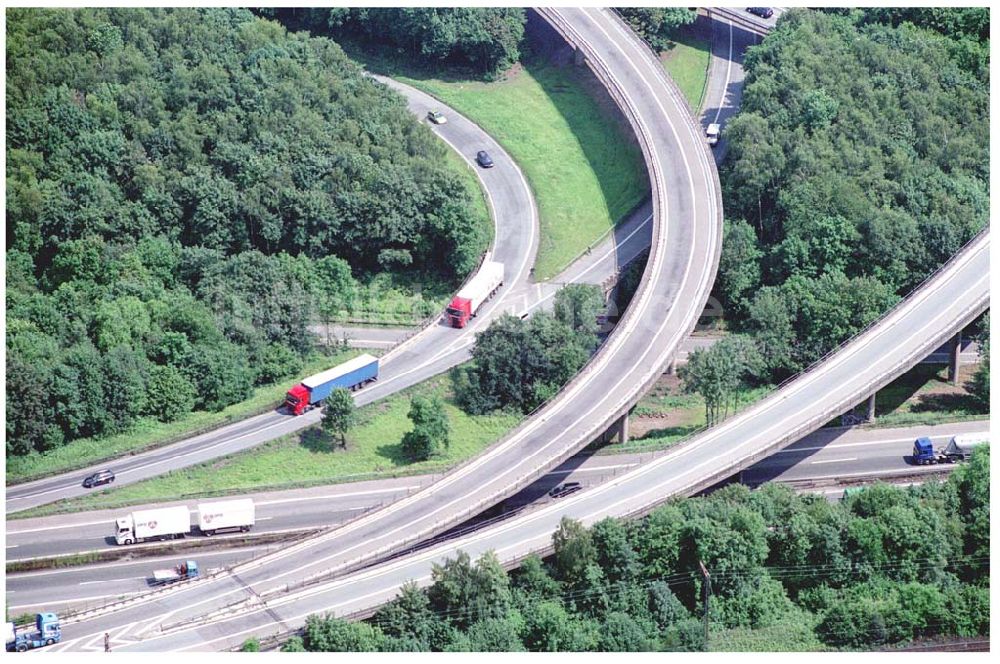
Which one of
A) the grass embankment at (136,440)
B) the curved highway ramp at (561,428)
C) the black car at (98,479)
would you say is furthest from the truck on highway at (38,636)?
the grass embankment at (136,440)

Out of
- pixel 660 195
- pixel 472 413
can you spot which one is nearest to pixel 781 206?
pixel 660 195

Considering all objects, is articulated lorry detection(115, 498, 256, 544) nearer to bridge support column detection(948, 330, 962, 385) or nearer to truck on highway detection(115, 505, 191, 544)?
truck on highway detection(115, 505, 191, 544)

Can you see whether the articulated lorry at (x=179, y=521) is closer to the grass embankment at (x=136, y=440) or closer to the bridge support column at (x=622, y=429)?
the grass embankment at (x=136, y=440)

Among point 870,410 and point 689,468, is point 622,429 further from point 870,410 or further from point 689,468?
point 870,410

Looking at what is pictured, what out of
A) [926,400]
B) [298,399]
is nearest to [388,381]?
[298,399]

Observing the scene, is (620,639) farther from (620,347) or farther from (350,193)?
(350,193)

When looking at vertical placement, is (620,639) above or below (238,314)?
below
